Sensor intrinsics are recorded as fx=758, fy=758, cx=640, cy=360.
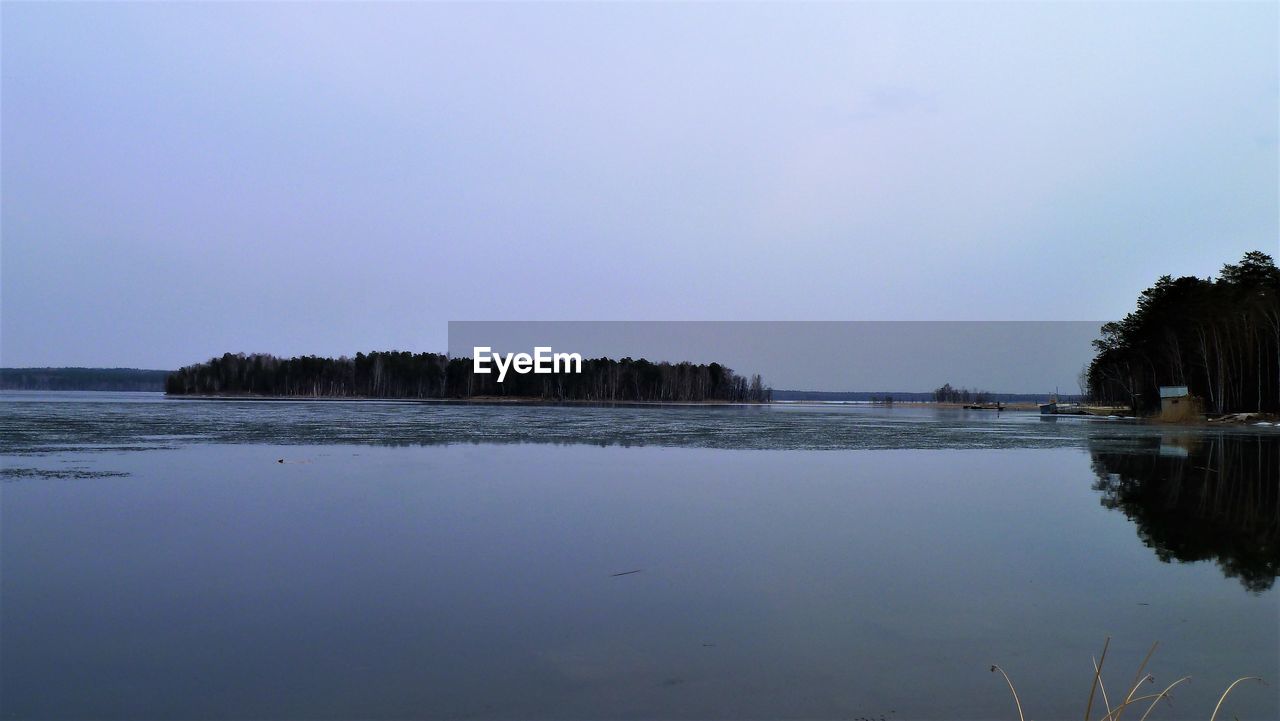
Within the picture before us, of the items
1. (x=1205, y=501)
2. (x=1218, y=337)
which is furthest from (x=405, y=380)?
(x=1205, y=501)

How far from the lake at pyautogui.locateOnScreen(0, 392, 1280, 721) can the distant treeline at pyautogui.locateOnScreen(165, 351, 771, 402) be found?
3336 inches

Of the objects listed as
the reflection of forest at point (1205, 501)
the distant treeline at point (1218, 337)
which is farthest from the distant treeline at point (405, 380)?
→ the reflection of forest at point (1205, 501)

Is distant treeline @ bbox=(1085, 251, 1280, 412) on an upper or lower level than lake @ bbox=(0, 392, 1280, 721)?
upper

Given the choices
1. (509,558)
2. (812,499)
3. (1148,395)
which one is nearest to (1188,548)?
(812,499)

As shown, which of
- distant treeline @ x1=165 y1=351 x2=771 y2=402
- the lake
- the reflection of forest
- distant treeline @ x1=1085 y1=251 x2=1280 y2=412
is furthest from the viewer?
distant treeline @ x1=165 y1=351 x2=771 y2=402

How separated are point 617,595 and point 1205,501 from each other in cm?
935

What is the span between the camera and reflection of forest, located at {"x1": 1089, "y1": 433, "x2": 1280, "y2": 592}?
7094mm

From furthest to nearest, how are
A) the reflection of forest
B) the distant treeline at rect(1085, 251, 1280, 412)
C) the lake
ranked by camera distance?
the distant treeline at rect(1085, 251, 1280, 412)
the reflection of forest
the lake

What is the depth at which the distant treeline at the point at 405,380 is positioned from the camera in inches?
3792

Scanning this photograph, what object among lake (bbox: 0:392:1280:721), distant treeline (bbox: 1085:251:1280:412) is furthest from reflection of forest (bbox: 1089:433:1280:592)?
distant treeline (bbox: 1085:251:1280:412)

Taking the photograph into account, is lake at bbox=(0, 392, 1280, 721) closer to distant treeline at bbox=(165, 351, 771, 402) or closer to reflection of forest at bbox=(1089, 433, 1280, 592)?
reflection of forest at bbox=(1089, 433, 1280, 592)

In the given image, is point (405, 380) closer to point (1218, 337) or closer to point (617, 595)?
point (1218, 337)

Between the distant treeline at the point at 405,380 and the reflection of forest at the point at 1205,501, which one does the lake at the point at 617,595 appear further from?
the distant treeline at the point at 405,380

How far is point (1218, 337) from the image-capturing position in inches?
1515
